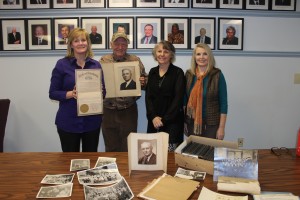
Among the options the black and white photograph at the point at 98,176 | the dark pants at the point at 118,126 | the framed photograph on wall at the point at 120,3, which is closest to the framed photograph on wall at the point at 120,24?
the framed photograph on wall at the point at 120,3

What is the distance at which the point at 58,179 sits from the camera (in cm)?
153

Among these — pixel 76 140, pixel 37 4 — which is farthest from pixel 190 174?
pixel 37 4

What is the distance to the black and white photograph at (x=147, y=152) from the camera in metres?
1.62

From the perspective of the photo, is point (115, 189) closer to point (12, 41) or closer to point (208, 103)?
point (208, 103)

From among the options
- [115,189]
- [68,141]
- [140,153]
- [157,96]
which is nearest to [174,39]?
[157,96]

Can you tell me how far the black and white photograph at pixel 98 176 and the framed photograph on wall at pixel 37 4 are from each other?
8.23ft

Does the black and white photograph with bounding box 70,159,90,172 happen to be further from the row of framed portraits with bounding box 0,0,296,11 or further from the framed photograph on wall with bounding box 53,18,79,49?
the row of framed portraits with bounding box 0,0,296,11

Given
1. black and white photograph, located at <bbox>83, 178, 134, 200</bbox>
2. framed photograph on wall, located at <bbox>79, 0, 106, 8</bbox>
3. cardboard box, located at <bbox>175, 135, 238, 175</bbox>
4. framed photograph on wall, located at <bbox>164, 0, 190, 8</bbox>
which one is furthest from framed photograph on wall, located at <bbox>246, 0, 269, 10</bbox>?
black and white photograph, located at <bbox>83, 178, 134, 200</bbox>

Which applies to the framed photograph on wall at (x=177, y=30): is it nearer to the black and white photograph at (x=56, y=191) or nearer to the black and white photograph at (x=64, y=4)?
the black and white photograph at (x=64, y=4)

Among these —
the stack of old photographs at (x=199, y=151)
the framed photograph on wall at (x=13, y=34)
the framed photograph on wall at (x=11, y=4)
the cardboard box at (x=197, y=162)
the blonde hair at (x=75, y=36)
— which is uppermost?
the framed photograph on wall at (x=11, y=4)

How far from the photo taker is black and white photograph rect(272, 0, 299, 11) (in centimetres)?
352

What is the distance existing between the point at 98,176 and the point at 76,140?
0.95m

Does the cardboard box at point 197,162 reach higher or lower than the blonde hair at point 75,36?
lower

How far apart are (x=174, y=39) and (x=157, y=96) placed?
1.13 meters
